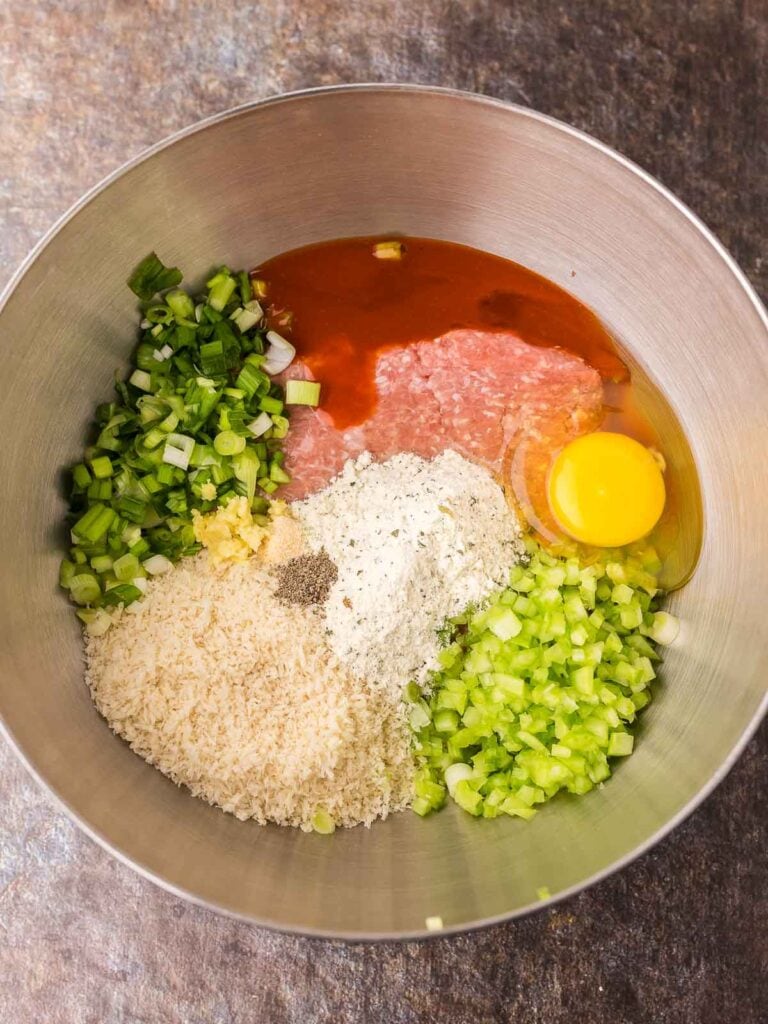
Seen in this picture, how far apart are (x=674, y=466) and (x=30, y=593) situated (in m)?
1.98

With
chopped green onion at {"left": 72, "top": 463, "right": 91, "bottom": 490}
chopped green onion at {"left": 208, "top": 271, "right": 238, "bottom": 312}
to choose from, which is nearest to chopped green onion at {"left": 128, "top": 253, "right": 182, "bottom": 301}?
chopped green onion at {"left": 208, "top": 271, "right": 238, "bottom": 312}

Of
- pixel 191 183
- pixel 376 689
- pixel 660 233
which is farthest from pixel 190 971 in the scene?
pixel 660 233

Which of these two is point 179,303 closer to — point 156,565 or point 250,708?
point 156,565

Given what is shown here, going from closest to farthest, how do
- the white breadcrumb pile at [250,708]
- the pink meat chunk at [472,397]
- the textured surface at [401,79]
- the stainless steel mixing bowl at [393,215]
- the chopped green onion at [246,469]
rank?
the stainless steel mixing bowl at [393,215]
the white breadcrumb pile at [250,708]
the textured surface at [401,79]
the chopped green onion at [246,469]
the pink meat chunk at [472,397]

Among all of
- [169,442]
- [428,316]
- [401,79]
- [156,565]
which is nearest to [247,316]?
[169,442]

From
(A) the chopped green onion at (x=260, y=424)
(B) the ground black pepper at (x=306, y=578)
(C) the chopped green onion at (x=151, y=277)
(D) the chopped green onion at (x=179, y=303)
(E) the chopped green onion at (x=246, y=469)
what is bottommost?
(B) the ground black pepper at (x=306, y=578)

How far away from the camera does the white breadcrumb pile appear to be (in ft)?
7.39

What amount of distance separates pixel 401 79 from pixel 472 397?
1064mm

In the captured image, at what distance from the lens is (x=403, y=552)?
234 cm

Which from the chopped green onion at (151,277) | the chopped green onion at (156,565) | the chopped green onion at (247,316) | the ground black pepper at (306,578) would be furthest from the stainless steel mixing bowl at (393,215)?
the ground black pepper at (306,578)

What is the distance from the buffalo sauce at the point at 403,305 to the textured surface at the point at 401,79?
0.53 meters

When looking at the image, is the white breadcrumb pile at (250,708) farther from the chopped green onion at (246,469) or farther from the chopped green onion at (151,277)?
the chopped green onion at (151,277)

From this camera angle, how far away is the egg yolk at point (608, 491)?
2490 mm

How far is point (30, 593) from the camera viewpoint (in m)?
2.26
